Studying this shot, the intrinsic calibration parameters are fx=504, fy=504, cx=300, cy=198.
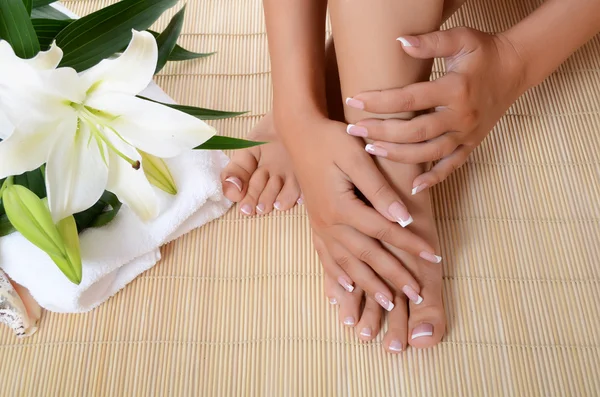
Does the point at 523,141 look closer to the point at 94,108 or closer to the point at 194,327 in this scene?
the point at 194,327

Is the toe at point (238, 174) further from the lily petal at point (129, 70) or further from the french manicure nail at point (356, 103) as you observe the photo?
the lily petal at point (129, 70)

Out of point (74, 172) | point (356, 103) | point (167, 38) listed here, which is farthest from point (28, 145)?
point (356, 103)

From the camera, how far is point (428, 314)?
710mm

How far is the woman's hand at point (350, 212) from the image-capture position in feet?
2.28

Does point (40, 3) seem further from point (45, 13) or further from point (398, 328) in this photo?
point (398, 328)

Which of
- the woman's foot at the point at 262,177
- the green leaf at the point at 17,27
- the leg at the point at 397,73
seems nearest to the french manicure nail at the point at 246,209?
the woman's foot at the point at 262,177

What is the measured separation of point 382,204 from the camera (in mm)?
685

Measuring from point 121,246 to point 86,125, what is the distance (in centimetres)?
36

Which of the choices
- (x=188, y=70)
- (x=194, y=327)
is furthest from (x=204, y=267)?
(x=188, y=70)

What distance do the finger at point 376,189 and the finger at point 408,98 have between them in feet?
0.25

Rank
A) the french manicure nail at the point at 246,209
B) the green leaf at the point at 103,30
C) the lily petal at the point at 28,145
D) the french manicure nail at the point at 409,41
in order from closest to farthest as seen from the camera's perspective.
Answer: the lily petal at the point at 28,145 → the green leaf at the point at 103,30 → the french manicure nail at the point at 409,41 → the french manicure nail at the point at 246,209

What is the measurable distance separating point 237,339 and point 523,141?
58cm

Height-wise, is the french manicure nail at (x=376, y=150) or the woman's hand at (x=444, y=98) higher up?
the woman's hand at (x=444, y=98)

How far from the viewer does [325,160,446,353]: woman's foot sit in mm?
703
